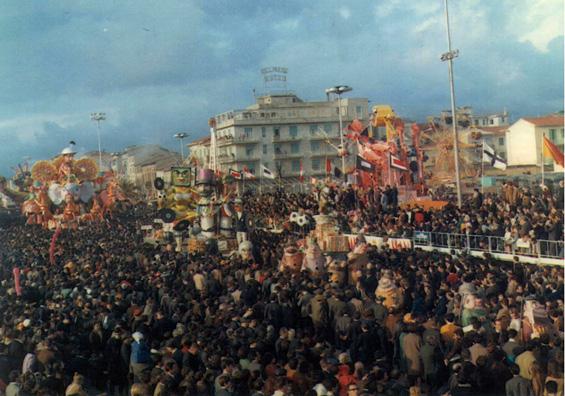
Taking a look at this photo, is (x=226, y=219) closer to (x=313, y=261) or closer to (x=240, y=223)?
(x=240, y=223)

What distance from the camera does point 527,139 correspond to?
25.5 metres

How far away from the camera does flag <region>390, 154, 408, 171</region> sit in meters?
19.0

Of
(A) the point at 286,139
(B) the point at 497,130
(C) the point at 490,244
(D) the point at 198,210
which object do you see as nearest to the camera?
(C) the point at 490,244

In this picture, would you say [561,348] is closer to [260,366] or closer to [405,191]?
[260,366]

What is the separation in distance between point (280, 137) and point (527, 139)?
1327cm

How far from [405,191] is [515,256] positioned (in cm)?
818

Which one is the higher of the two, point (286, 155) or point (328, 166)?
point (286, 155)

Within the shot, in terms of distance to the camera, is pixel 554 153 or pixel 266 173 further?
pixel 266 173

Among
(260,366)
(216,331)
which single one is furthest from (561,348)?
(216,331)

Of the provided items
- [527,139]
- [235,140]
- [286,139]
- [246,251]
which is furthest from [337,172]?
[527,139]

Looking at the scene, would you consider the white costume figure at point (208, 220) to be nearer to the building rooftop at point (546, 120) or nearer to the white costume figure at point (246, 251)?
the white costume figure at point (246, 251)

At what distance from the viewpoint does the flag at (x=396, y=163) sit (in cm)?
1903

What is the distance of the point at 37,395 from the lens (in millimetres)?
5969

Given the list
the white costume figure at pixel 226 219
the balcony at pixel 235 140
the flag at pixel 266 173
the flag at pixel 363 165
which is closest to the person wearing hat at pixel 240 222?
the white costume figure at pixel 226 219
